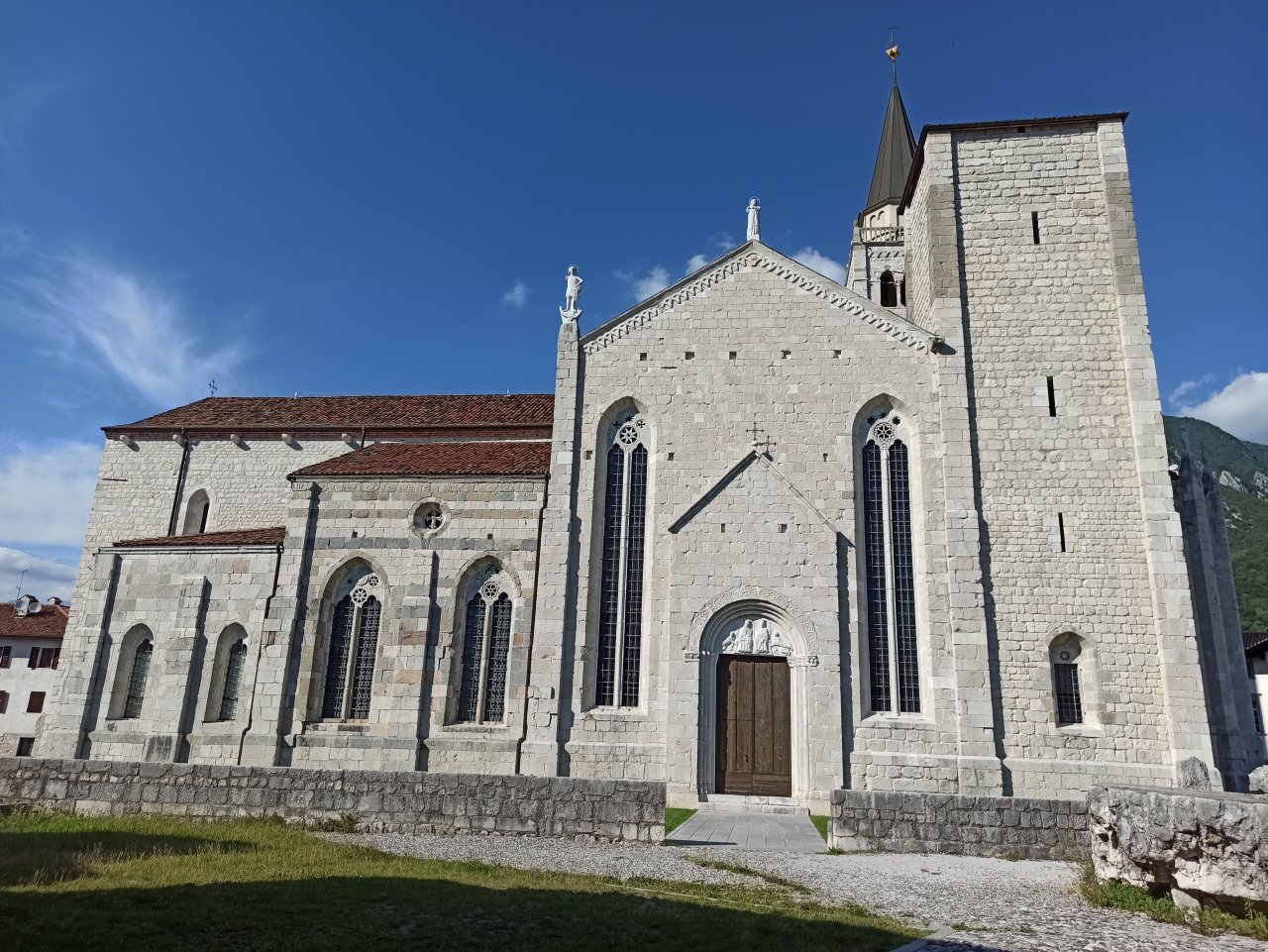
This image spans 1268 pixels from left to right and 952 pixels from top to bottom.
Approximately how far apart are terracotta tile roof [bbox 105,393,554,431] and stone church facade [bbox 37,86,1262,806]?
11.7ft

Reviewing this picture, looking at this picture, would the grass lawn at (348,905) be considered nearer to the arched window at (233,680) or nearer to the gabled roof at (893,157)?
the arched window at (233,680)

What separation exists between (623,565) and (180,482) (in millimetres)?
17526

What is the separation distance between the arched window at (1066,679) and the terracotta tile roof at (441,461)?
13454mm

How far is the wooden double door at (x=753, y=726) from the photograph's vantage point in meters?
18.9

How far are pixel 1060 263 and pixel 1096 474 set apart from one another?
6010 mm

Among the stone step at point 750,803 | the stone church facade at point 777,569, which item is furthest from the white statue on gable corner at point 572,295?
the stone step at point 750,803

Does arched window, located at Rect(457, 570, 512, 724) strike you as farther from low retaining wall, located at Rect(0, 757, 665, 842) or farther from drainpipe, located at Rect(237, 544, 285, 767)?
low retaining wall, located at Rect(0, 757, 665, 842)

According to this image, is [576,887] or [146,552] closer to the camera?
[576,887]

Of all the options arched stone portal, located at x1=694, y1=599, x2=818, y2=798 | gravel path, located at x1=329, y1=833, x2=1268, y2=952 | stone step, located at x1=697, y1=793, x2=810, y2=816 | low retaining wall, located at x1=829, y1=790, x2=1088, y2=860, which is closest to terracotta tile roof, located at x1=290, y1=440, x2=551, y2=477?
arched stone portal, located at x1=694, y1=599, x2=818, y2=798

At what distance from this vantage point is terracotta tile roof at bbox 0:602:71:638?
40.5 m

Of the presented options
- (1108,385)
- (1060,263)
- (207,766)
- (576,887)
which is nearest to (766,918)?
(576,887)

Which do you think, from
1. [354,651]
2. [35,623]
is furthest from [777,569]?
[35,623]

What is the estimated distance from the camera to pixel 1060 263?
72.0ft

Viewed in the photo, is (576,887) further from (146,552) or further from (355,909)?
(146,552)
